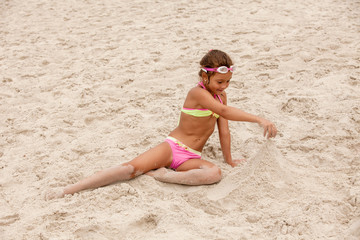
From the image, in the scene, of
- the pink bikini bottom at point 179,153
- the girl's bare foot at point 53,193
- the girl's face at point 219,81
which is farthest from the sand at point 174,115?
the girl's face at point 219,81

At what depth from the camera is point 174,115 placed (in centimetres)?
368

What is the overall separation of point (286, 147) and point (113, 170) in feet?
4.43

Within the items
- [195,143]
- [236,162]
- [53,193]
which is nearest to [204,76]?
[195,143]

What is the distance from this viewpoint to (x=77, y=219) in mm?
2322

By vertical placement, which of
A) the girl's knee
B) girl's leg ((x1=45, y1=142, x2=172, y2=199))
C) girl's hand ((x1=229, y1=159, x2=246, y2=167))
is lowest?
girl's hand ((x1=229, y1=159, x2=246, y2=167))

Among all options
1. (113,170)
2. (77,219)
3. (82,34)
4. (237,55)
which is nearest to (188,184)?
(113,170)

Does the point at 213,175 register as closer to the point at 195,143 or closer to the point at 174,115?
the point at 195,143

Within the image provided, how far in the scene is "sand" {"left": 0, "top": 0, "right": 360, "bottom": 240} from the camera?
231 cm

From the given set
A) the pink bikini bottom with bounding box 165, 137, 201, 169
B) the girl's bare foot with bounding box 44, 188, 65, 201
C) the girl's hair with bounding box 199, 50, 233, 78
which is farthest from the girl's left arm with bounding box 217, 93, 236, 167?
the girl's bare foot with bounding box 44, 188, 65, 201

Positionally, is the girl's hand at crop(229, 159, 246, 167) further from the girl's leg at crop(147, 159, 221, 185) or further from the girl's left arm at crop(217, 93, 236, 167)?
the girl's leg at crop(147, 159, 221, 185)

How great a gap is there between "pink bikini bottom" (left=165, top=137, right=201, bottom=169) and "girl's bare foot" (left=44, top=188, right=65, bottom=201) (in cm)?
78

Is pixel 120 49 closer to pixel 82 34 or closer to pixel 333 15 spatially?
pixel 82 34

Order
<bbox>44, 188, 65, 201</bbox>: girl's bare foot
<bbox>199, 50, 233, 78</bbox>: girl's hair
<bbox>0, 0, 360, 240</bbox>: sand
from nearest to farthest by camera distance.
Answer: <bbox>0, 0, 360, 240</bbox>: sand < <bbox>44, 188, 65, 201</bbox>: girl's bare foot < <bbox>199, 50, 233, 78</bbox>: girl's hair

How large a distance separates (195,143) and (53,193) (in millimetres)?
1044
